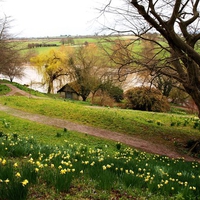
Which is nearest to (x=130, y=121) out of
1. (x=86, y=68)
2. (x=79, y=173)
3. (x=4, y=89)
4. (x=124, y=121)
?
(x=124, y=121)

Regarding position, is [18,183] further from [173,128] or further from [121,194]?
[173,128]

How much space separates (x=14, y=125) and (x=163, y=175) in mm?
8077

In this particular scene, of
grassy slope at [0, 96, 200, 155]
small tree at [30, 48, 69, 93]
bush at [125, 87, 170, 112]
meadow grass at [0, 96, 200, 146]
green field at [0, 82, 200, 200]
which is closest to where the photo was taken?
green field at [0, 82, 200, 200]

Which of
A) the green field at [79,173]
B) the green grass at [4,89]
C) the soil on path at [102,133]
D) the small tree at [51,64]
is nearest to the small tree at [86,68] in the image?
the small tree at [51,64]

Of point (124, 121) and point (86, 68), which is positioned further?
point (86, 68)

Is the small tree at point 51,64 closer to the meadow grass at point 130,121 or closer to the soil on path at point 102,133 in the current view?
the meadow grass at point 130,121

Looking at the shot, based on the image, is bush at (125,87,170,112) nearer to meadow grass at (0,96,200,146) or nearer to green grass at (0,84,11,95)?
meadow grass at (0,96,200,146)

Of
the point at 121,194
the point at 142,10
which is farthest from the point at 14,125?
the point at 121,194

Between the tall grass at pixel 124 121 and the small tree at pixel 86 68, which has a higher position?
the small tree at pixel 86 68

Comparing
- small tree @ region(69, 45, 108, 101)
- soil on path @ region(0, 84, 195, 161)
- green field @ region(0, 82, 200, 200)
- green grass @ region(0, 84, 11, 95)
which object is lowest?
soil on path @ region(0, 84, 195, 161)

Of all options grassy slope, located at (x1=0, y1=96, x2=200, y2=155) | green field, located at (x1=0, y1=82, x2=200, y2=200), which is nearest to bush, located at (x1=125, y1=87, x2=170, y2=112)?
grassy slope, located at (x1=0, y1=96, x2=200, y2=155)

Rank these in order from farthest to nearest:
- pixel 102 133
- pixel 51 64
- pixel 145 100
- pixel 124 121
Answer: pixel 51 64, pixel 145 100, pixel 124 121, pixel 102 133

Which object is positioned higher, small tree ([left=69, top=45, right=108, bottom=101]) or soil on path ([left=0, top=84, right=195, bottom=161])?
small tree ([left=69, top=45, right=108, bottom=101])

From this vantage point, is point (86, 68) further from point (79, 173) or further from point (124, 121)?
point (79, 173)
